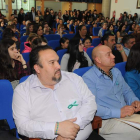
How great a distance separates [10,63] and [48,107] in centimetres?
114

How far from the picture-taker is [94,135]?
186 cm

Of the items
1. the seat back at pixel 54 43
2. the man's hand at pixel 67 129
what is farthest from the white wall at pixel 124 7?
the man's hand at pixel 67 129

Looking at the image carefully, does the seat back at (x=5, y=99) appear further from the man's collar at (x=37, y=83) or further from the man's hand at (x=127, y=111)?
the man's hand at (x=127, y=111)

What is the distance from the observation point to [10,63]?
2.49 metres

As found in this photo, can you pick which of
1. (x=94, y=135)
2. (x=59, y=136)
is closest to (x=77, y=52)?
(x=94, y=135)

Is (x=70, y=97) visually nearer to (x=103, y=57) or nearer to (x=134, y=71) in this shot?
(x=103, y=57)

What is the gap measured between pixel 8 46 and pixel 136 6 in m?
11.7

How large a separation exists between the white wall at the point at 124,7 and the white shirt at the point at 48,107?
474 inches

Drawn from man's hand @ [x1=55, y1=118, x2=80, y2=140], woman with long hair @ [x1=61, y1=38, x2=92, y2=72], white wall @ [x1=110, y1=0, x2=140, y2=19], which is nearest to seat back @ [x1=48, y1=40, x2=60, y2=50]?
woman with long hair @ [x1=61, y1=38, x2=92, y2=72]

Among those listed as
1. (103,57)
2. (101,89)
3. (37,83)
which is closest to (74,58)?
(103,57)

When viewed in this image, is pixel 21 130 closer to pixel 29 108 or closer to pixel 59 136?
pixel 29 108

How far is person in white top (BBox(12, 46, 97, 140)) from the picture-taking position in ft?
4.94

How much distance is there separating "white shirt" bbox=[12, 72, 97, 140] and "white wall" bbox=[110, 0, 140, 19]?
1204 centimetres

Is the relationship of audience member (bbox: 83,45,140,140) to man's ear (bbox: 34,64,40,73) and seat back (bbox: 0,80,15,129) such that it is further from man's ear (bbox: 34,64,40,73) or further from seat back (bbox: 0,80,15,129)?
seat back (bbox: 0,80,15,129)
